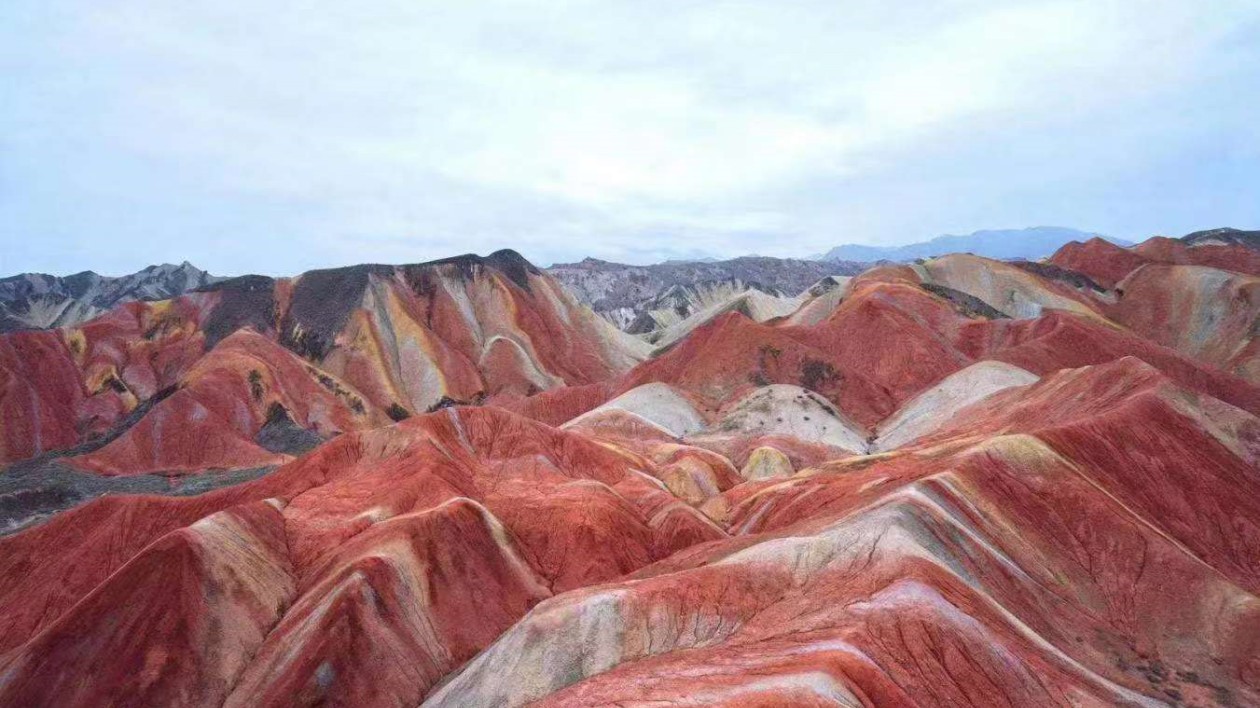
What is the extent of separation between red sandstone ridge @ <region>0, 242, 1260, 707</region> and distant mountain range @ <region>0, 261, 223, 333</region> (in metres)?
77.1

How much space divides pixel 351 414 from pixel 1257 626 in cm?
8299

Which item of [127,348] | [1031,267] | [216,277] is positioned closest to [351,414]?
[127,348]

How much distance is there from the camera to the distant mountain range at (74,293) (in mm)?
141375

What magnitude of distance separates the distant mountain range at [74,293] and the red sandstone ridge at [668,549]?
7713cm

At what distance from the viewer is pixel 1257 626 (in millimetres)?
27344

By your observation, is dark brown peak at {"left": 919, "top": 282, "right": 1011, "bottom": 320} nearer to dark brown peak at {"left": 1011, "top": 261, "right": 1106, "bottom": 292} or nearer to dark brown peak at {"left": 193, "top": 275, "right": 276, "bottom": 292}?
dark brown peak at {"left": 1011, "top": 261, "right": 1106, "bottom": 292}

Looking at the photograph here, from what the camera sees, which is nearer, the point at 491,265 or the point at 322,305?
the point at 322,305

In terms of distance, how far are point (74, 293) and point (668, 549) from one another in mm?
162024

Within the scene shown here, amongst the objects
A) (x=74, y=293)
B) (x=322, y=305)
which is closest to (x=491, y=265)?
(x=322, y=305)

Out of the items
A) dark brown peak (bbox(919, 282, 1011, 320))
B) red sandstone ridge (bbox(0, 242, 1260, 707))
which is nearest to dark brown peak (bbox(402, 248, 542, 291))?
red sandstone ridge (bbox(0, 242, 1260, 707))

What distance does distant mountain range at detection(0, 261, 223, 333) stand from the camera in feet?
464

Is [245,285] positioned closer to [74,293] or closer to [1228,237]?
[74,293]

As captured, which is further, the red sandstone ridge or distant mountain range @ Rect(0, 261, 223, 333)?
distant mountain range @ Rect(0, 261, 223, 333)

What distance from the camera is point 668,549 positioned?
1665 inches
